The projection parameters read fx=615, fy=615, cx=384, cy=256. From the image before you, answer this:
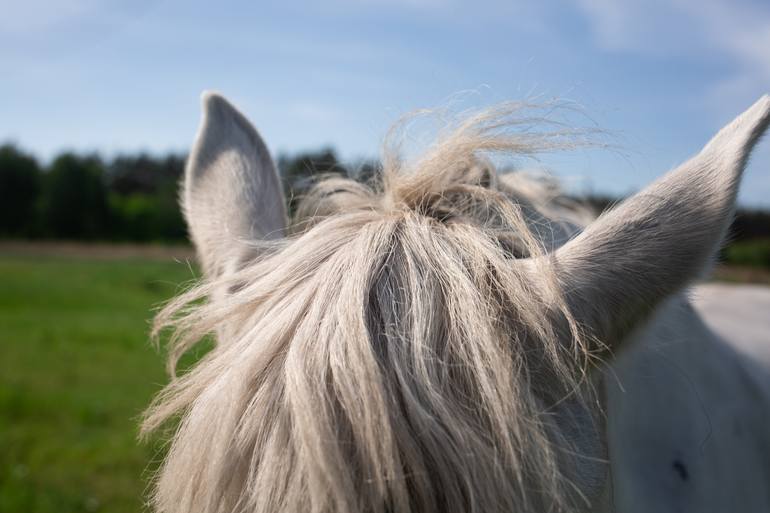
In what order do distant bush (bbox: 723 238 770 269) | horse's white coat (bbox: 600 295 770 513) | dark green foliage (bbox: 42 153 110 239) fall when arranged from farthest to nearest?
dark green foliage (bbox: 42 153 110 239) → distant bush (bbox: 723 238 770 269) → horse's white coat (bbox: 600 295 770 513)

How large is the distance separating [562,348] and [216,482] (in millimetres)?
598

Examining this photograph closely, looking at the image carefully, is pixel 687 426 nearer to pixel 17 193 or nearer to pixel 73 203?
pixel 73 203

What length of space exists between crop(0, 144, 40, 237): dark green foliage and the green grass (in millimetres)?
25435

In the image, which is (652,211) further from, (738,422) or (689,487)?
(738,422)

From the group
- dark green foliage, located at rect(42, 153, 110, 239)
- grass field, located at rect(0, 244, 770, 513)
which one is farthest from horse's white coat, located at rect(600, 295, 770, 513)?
dark green foliage, located at rect(42, 153, 110, 239)

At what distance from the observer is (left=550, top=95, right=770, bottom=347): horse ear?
3.27 ft

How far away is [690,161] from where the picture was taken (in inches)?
40.9

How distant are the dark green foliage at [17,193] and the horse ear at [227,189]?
40.8m

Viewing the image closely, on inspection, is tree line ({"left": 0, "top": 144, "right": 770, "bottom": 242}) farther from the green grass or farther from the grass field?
the green grass

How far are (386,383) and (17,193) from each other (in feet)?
145

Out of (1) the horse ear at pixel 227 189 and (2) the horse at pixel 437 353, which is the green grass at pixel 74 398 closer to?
(1) the horse ear at pixel 227 189

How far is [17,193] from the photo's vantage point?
38.5 metres

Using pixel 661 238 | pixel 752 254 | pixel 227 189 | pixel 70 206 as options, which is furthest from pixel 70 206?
pixel 661 238

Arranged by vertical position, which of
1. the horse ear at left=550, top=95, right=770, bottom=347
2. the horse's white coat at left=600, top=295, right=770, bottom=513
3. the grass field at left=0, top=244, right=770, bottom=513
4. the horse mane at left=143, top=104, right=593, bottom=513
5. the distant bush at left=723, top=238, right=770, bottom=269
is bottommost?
the distant bush at left=723, top=238, right=770, bottom=269
